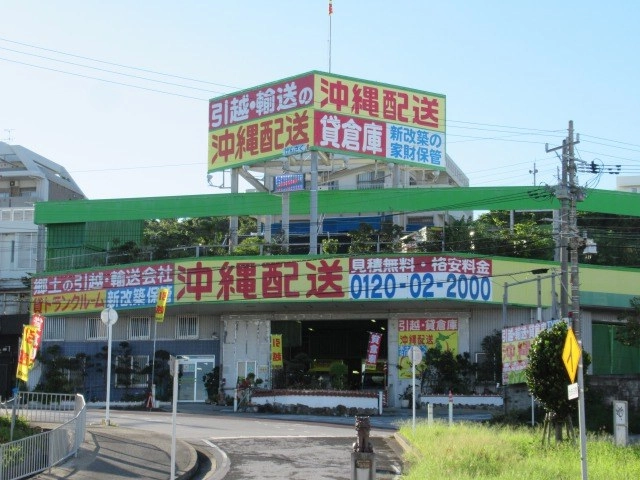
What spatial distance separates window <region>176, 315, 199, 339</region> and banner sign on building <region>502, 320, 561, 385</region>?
19130 millimetres

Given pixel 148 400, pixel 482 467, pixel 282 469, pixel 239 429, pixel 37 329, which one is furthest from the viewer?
pixel 148 400

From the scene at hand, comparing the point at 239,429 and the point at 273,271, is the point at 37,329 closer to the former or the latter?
the point at 239,429

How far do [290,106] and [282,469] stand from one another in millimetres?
26543

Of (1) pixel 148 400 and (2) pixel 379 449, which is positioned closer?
(2) pixel 379 449

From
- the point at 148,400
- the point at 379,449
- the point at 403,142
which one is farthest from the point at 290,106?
the point at 379,449

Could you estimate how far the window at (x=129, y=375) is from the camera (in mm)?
47125

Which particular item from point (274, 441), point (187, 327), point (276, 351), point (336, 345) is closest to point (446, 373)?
point (276, 351)

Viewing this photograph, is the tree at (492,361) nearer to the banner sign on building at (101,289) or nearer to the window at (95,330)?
the banner sign on building at (101,289)

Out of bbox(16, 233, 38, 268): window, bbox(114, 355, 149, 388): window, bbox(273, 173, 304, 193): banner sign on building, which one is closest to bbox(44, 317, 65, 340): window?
bbox(114, 355, 149, 388): window

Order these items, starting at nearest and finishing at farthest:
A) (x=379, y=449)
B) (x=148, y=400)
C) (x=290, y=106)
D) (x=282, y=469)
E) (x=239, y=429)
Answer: (x=282, y=469), (x=379, y=449), (x=239, y=429), (x=148, y=400), (x=290, y=106)

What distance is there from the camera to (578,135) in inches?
1183

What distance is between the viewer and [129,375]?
155 feet

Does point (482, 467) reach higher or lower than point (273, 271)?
lower

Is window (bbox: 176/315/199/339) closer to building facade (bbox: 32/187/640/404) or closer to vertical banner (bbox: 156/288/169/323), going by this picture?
building facade (bbox: 32/187/640/404)
